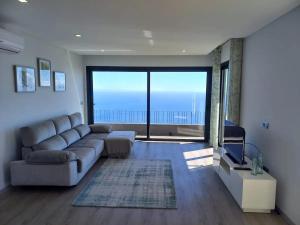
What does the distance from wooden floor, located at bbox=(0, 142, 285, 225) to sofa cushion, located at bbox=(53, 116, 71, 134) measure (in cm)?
128

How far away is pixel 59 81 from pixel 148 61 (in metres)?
2.64

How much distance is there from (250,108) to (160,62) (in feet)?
11.4

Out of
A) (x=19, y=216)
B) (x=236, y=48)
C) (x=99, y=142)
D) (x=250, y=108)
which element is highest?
(x=236, y=48)

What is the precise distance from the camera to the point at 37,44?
4633 mm

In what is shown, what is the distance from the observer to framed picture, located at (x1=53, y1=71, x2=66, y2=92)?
17.5 ft

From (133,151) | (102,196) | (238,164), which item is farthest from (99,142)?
(238,164)

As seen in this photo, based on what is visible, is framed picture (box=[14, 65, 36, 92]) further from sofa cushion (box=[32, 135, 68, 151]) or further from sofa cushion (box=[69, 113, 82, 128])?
sofa cushion (box=[69, 113, 82, 128])

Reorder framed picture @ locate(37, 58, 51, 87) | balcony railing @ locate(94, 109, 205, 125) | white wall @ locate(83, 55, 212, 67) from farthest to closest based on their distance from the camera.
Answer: balcony railing @ locate(94, 109, 205, 125) < white wall @ locate(83, 55, 212, 67) < framed picture @ locate(37, 58, 51, 87)

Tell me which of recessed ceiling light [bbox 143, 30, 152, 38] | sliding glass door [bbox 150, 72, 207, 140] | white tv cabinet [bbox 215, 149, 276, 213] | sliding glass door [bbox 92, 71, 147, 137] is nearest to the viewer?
white tv cabinet [bbox 215, 149, 276, 213]

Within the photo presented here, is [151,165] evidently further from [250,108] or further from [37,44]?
[37,44]

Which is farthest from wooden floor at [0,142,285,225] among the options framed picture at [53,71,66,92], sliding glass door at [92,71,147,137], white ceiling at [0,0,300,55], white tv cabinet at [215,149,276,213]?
sliding glass door at [92,71,147,137]

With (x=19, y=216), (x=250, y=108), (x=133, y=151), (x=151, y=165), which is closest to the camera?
(x=19, y=216)

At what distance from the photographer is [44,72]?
4840 millimetres

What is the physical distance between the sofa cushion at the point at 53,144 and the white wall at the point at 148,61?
10.6 feet
